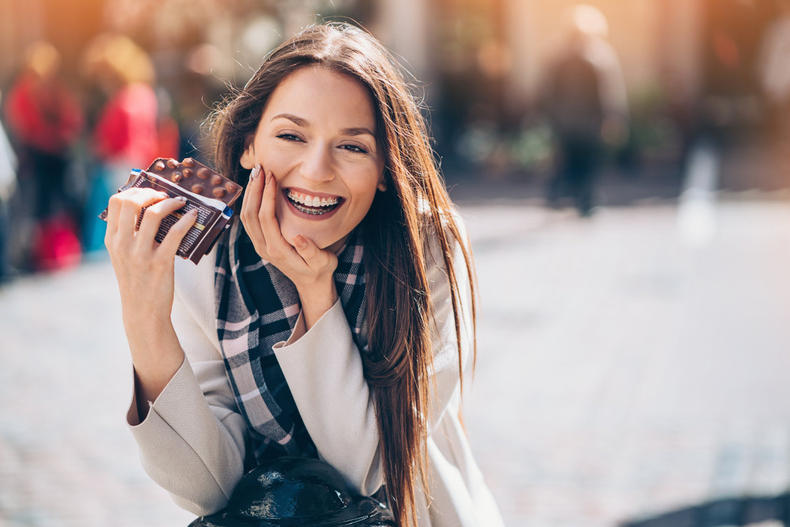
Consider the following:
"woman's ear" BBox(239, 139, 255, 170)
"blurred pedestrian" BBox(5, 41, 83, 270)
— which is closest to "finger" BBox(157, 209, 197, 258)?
"woman's ear" BBox(239, 139, 255, 170)

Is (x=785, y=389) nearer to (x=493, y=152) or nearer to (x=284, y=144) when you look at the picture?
(x=284, y=144)

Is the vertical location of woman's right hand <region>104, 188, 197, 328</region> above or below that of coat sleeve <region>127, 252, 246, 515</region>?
above

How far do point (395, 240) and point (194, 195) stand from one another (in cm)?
45

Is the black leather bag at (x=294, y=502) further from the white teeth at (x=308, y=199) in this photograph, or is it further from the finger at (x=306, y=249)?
the white teeth at (x=308, y=199)

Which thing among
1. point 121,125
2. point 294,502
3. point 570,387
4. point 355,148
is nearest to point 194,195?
point 355,148

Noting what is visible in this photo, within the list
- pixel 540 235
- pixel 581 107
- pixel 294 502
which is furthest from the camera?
pixel 581 107

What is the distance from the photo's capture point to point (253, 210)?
201 cm

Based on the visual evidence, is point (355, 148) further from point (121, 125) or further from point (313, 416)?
point (121, 125)

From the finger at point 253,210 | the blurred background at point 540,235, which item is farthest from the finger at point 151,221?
the blurred background at point 540,235

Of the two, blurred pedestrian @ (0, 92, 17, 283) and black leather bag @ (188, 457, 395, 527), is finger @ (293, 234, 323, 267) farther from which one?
blurred pedestrian @ (0, 92, 17, 283)

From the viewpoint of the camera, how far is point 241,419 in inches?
83.4

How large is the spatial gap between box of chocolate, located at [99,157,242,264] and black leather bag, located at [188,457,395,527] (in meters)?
0.42

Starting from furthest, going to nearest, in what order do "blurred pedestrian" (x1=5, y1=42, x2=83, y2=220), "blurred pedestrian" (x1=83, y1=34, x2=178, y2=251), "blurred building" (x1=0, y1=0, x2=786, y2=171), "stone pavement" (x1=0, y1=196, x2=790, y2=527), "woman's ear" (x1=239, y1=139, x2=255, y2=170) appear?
1. "blurred building" (x1=0, y1=0, x2=786, y2=171)
2. "blurred pedestrian" (x1=5, y1=42, x2=83, y2=220)
3. "blurred pedestrian" (x1=83, y1=34, x2=178, y2=251)
4. "stone pavement" (x1=0, y1=196, x2=790, y2=527)
5. "woman's ear" (x1=239, y1=139, x2=255, y2=170)

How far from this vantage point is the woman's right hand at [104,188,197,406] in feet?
5.97
